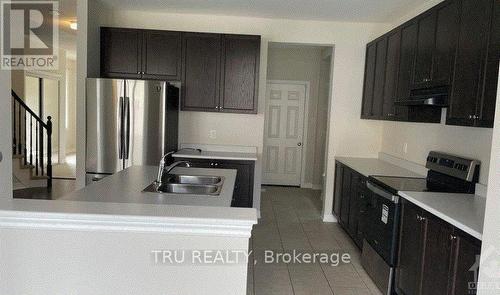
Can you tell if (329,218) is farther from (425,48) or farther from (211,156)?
(425,48)

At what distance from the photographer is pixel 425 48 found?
313 centimetres

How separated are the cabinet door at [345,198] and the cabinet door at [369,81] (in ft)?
2.70

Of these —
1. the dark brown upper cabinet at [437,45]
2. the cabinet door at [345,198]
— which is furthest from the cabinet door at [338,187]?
the dark brown upper cabinet at [437,45]

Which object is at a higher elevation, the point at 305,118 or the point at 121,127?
the point at 305,118

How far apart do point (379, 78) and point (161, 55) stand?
2668 mm

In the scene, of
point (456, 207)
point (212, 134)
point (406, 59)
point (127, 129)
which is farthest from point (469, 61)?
point (127, 129)

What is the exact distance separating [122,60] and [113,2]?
71 cm

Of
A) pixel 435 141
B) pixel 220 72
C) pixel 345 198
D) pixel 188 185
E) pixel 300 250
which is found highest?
pixel 220 72

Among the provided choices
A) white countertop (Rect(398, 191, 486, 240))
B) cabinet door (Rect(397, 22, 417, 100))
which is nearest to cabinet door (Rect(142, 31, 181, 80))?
cabinet door (Rect(397, 22, 417, 100))

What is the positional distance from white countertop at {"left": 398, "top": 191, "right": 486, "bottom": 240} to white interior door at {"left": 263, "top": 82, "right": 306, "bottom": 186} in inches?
178

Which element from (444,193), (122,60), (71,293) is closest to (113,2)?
(122,60)

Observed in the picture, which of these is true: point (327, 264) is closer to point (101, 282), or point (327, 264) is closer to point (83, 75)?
point (101, 282)

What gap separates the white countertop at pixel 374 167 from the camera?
145 inches

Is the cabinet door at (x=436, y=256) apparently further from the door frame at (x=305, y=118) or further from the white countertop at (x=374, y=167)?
the door frame at (x=305, y=118)
